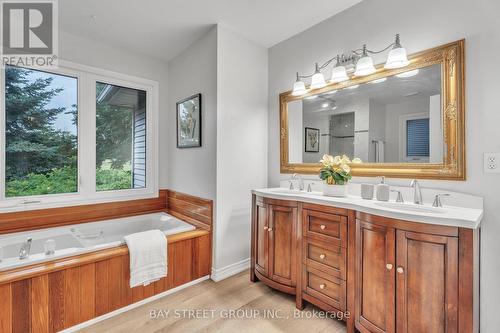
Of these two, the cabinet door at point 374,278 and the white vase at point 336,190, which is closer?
the cabinet door at point 374,278

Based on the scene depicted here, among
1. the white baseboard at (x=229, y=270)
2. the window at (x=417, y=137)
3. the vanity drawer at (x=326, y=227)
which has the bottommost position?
the white baseboard at (x=229, y=270)

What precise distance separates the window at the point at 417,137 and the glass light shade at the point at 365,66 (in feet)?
1.67

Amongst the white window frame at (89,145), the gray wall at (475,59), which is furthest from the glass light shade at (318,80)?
the white window frame at (89,145)

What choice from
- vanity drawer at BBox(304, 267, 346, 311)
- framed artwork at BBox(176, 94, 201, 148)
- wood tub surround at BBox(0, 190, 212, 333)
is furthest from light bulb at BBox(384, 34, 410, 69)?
wood tub surround at BBox(0, 190, 212, 333)

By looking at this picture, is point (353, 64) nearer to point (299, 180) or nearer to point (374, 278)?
point (299, 180)

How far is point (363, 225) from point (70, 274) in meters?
2.08

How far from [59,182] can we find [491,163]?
12.4ft

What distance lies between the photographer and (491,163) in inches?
56.2

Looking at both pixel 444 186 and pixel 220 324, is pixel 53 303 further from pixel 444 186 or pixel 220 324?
pixel 444 186

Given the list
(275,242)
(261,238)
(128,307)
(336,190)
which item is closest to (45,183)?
(128,307)

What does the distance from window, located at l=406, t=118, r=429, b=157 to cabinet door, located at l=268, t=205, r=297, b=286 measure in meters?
0.98

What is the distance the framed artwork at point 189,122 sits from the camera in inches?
106

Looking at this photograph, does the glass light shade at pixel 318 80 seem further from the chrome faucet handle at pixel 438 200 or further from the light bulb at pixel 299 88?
the chrome faucet handle at pixel 438 200

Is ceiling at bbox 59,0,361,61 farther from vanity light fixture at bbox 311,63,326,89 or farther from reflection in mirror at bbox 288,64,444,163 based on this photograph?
reflection in mirror at bbox 288,64,444,163
